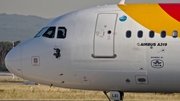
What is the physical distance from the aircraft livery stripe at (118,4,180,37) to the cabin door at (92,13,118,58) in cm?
75

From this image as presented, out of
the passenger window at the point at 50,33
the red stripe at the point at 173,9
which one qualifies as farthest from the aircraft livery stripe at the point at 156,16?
the passenger window at the point at 50,33

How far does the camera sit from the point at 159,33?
26562 millimetres

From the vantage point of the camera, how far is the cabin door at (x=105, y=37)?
26953mm

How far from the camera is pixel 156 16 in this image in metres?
26.9

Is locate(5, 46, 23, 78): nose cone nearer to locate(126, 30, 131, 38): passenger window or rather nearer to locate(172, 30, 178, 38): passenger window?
locate(126, 30, 131, 38): passenger window

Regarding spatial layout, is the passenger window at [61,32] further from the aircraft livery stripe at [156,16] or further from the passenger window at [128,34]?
the passenger window at [128,34]

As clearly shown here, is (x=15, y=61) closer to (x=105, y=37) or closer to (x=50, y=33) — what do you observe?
(x=50, y=33)

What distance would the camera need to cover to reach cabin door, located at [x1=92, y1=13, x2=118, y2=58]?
2695cm

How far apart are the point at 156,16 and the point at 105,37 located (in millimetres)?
2216

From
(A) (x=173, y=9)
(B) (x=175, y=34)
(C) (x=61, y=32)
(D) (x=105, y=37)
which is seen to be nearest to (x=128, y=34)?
(D) (x=105, y=37)

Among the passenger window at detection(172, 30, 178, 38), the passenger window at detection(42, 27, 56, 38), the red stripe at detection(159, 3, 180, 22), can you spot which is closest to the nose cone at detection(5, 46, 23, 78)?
the passenger window at detection(42, 27, 56, 38)

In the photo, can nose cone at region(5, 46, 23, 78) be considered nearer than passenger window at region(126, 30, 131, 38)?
No

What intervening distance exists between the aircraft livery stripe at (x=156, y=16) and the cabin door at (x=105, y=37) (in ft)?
2.46

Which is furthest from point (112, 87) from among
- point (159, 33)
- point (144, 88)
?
point (159, 33)
